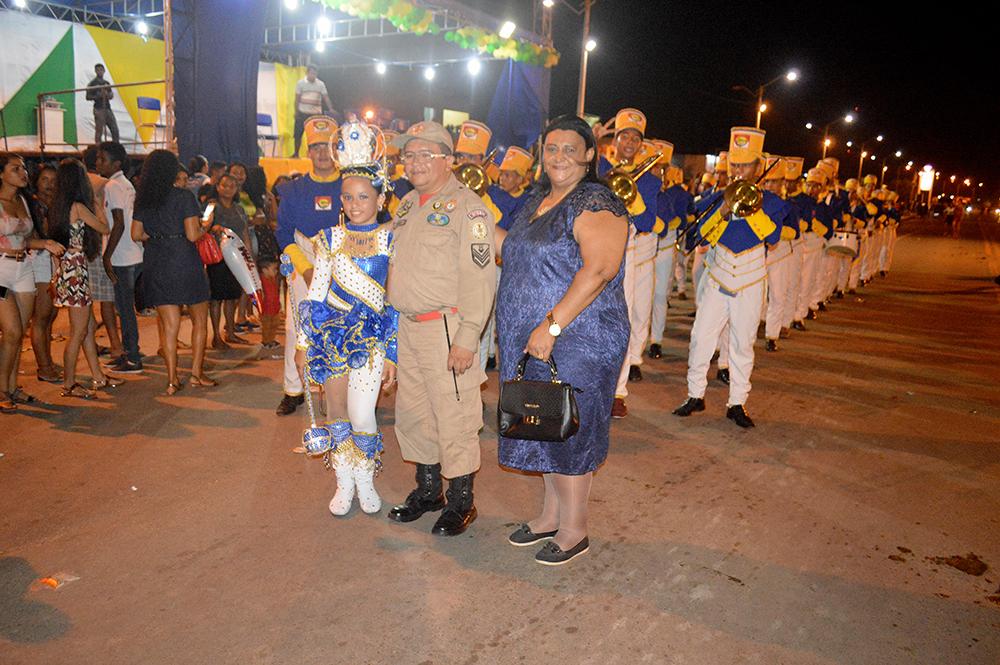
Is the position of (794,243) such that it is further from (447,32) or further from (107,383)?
(107,383)

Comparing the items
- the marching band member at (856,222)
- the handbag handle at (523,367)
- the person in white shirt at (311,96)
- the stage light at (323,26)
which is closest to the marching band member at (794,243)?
the marching band member at (856,222)

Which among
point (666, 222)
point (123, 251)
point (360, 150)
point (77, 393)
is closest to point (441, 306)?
point (360, 150)

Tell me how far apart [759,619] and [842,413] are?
4115mm

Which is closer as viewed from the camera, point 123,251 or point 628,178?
point 628,178

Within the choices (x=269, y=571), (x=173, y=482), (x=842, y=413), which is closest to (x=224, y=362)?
(x=173, y=482)

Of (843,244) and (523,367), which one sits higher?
(843,244)

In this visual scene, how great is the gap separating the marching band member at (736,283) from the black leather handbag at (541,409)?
11.1 feet

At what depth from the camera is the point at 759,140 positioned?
6.46 metres

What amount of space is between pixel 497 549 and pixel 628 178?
11.7 ft

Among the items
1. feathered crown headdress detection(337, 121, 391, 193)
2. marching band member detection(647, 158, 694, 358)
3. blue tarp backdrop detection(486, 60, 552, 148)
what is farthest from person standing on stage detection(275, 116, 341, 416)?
blue tarp backdrop detection(486, 60, 552, 148)

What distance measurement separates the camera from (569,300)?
3398 mm

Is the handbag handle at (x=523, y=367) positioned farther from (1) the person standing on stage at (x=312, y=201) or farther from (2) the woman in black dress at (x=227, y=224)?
(2) the woman in black dress at (x=227, y=224)

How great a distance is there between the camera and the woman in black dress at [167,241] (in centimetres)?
627

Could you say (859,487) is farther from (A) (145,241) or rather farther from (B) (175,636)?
(A) (145,241)
